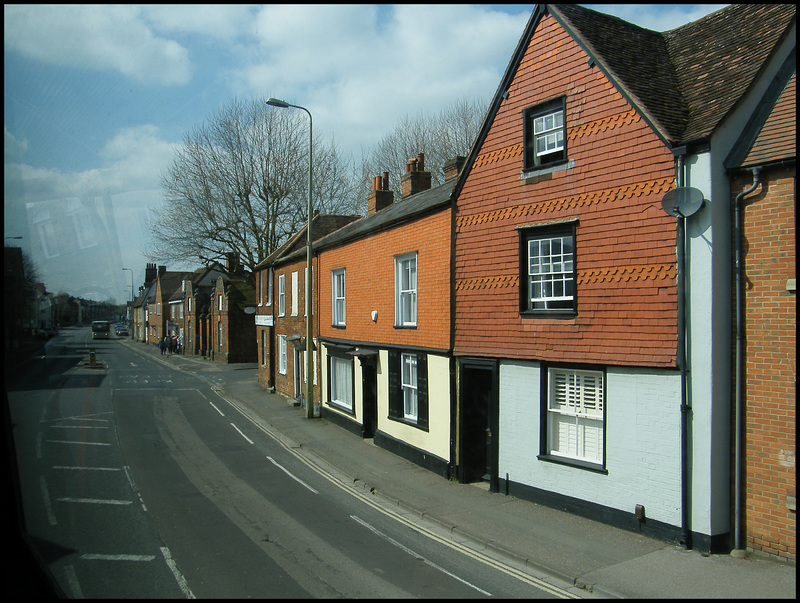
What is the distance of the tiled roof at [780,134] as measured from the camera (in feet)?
26.4

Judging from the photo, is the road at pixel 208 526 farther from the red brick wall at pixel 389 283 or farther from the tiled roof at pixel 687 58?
the tiled roof at pixel 687 58

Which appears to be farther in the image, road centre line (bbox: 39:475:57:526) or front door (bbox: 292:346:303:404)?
front door (bbox: 292:346:303:404)

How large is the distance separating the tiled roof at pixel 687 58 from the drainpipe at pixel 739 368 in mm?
1168

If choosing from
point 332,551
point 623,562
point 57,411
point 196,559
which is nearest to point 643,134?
point 623,562

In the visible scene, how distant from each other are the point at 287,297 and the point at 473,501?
17169 millimetres

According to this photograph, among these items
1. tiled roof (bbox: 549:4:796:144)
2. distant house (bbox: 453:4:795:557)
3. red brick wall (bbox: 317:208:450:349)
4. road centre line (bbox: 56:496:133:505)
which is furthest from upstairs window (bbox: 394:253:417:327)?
road centre line (bbox: 56:496:133:505)

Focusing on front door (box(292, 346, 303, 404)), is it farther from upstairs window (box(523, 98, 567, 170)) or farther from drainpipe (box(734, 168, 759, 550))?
drainpipe (box(734, 168, 759, 550))

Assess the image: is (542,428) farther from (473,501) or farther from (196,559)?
(196,559)

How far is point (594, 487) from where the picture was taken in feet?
32.1

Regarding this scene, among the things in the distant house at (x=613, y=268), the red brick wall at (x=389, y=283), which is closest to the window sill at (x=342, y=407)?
the red brick wall at (x=389, y=283)

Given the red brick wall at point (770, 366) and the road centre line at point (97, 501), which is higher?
the red brick wall at point (770, 366)

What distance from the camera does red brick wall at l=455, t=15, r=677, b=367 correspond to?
30.0ft

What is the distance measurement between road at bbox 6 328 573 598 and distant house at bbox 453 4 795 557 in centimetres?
265

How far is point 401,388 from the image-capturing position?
1545 cm
